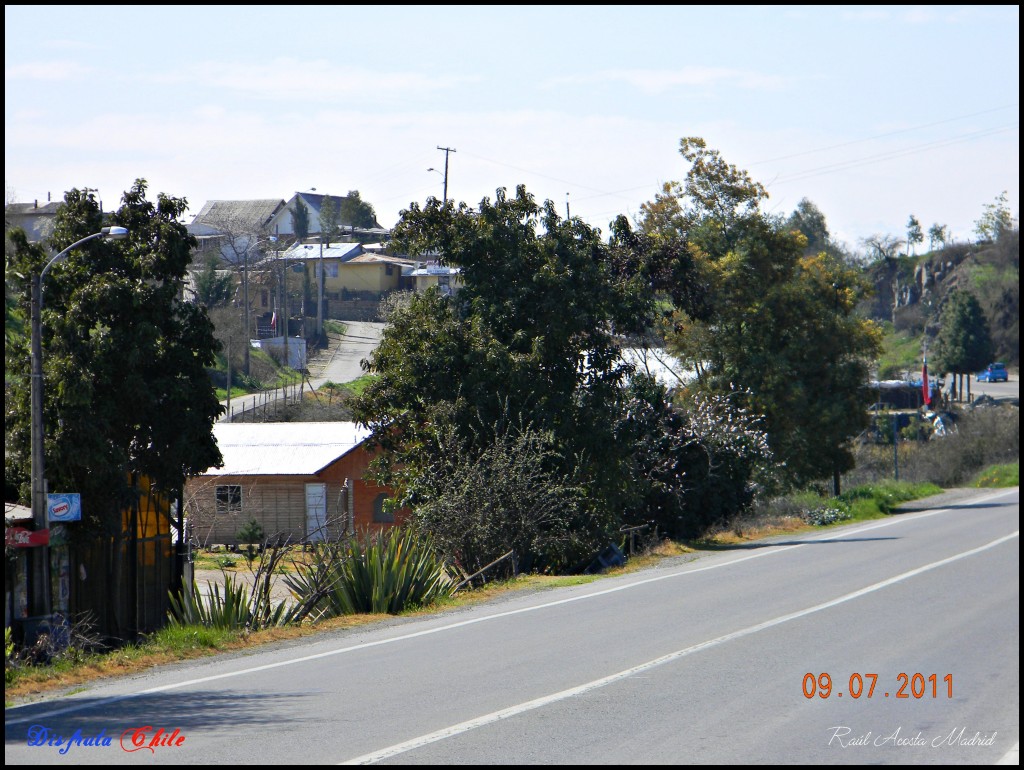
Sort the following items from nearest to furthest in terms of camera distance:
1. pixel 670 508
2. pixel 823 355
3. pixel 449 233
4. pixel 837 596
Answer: pixel 837 596
pixel 449 233
pixel 670 508
pixel 823 355

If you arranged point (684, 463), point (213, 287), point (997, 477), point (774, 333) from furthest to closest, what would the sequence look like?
point (213, 287)
point (997, 477)
point (774, 333)
point (684, 463)

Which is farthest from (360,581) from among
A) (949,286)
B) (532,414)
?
(949,286)

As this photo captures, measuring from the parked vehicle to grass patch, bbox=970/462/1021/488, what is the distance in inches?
887

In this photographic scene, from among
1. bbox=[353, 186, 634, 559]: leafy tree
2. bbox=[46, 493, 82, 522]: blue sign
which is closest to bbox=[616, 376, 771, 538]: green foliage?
bbox=[353, 186, 634, 559]: leafy tree

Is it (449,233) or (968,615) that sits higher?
(449,233)

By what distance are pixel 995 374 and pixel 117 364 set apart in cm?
6236

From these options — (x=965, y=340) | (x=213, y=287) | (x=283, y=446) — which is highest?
(x=213, y=287)

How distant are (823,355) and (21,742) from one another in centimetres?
3663

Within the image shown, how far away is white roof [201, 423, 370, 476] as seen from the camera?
1430 inches

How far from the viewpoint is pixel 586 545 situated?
23031mm

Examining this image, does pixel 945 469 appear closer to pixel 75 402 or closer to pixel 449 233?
pixel 449 233

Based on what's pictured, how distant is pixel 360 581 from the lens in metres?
15.4

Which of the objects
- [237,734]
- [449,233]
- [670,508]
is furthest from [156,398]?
[670,508]

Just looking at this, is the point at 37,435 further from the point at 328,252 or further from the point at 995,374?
the point at 328,252
